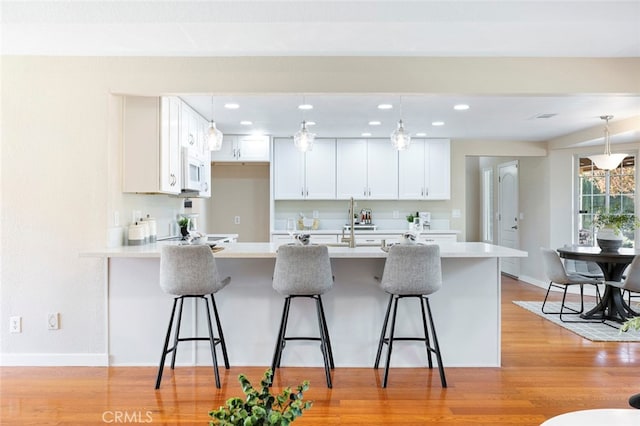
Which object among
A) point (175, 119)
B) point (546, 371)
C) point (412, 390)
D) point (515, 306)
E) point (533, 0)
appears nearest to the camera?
point (533, 0)

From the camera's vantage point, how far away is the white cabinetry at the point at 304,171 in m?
6.29

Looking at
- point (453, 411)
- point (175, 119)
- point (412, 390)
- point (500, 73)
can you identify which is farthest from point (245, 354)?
point (500, 73)

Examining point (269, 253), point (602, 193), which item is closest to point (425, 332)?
point (269, 253)

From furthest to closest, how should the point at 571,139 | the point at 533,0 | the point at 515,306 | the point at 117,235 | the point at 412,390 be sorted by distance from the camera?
the point at 571,139, the point at 515,306, the point at 117,235, the point at 412,390, the point at 533,0

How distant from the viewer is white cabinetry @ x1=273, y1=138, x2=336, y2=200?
629 centimetres

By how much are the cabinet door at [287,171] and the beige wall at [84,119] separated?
2989mm

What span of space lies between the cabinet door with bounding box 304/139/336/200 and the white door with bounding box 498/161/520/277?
3.30 m

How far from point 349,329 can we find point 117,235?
1.99m

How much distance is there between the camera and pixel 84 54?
3303mm

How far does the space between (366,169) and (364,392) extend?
4.01 meters

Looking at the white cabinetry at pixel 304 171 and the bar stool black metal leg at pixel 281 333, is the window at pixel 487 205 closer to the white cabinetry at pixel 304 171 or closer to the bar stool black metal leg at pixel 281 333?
the white cabinetry at pixel 304 171

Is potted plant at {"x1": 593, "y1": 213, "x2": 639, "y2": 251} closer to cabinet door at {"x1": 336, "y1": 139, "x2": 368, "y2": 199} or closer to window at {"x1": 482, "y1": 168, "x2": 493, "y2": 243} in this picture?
cabinet door at {"x1": 336, "y1": 139, "x2": 368, "y2": 199}

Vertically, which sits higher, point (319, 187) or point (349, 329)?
point (319, 187)

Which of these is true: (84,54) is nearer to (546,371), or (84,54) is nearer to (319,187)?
(319,187)
